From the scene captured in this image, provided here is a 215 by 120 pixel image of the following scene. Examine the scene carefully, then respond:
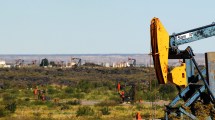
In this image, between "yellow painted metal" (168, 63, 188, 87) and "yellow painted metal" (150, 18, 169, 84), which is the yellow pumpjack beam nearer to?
"yellow painted metal" (150, 18, 169, 84)

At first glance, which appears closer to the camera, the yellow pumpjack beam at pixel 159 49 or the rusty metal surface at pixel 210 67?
the yellow pumpjack beam at pixel 159 49

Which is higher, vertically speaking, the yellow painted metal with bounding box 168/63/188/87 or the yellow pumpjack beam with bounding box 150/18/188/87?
the yellow pumpjack beam with bounding box 150/18/188/87

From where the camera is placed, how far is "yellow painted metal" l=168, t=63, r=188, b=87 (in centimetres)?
1696

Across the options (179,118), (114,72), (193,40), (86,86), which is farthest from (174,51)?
(114,72)

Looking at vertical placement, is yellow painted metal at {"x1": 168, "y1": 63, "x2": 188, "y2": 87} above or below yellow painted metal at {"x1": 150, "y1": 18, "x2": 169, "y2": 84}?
below

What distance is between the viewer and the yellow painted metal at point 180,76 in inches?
668

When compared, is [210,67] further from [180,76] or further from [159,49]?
[159,49]

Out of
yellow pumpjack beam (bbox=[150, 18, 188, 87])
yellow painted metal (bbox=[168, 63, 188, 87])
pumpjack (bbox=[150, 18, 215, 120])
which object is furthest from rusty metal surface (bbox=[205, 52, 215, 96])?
yellow pumpjack beam (bbox=[150, 18, 188, 87])

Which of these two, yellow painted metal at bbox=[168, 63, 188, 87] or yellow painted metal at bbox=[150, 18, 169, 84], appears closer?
yellow painted metal at bbox=[150, 18, 169, 84]

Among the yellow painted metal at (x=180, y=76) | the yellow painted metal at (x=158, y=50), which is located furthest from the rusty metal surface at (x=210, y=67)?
the yellow painted metal at (x=158, y=50)

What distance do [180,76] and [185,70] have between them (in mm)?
251

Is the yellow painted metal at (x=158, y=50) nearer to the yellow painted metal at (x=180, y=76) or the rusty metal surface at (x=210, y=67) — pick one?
the yellow painted metal at (x=180, y=76)

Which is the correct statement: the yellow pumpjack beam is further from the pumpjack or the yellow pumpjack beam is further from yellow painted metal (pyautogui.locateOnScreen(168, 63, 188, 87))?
yellow painted metal (pyautogui.locateOnScreen(168, 63, 188, 87))

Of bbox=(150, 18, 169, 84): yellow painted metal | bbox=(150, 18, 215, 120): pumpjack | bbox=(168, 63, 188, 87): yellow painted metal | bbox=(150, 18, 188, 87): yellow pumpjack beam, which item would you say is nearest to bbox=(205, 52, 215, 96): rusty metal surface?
bbox=(150, 18, 215, 120): pumpjack
